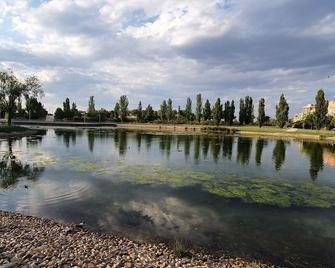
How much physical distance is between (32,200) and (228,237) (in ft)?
40.6

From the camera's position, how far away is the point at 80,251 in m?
10.2

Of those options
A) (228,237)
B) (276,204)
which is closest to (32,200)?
(228,237)

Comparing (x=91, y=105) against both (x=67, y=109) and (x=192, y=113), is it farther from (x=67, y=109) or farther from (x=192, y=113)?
(x=192, y=113)

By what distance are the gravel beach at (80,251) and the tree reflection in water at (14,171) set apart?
11223mm

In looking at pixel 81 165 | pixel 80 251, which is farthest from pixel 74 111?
pixel 80 251

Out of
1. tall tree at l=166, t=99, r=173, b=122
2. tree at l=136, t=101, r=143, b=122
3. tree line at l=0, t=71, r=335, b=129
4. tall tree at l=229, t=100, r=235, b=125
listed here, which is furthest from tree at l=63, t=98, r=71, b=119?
tall tree at l=229, t=100, r=235, b=125

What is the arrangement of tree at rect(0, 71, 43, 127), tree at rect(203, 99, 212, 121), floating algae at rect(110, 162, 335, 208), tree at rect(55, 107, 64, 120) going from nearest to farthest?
1. floating algae at rect(110, 162, 335, 208)
2. tree at rect(0, 71, 43, 127)
3. tree at rect(203, 99, 212, 121)
4. tree at rect(55, 107, 64, 120)

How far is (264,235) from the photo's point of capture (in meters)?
13.7

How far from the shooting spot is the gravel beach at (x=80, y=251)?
31.0 feet

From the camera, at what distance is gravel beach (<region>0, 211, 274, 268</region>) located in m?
9.44

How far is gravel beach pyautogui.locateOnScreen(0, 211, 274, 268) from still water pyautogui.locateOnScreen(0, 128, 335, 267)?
1.28 metres

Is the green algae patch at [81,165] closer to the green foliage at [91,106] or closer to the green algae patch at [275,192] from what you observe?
the green algae patch at [275,192]

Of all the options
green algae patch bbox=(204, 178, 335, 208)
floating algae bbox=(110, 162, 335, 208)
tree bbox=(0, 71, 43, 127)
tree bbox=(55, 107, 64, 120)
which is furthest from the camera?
tree bbox=(55, 107, 64, 120)

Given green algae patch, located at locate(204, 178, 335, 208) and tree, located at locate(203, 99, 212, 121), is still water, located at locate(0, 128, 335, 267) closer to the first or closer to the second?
green algae patch, located at locate(204, 178, 335, 208)
